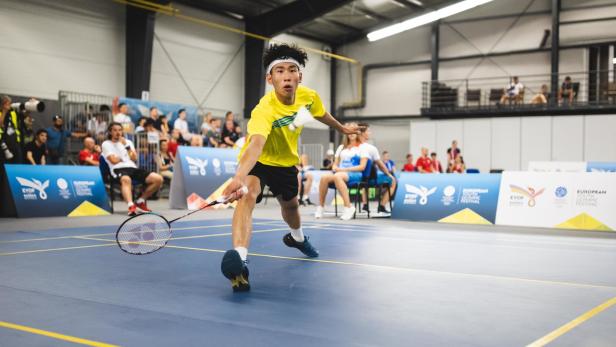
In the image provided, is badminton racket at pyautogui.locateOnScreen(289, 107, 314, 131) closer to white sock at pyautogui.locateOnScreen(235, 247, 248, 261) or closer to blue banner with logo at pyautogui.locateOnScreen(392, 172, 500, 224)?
white sock at pyautogui.locateOnScreen(235, 247, 248, 261)

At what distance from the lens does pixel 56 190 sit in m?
10.4

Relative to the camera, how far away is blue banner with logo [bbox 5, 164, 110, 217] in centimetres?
996

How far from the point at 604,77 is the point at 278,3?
45.9 feet

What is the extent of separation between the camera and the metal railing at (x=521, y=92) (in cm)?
2345

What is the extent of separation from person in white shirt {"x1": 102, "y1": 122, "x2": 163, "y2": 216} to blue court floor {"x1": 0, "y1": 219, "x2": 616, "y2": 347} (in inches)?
154

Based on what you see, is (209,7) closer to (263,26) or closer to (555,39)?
(263,26)

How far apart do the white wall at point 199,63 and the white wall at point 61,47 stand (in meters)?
1.81

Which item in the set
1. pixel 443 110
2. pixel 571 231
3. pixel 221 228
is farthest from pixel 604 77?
pixel 221 228

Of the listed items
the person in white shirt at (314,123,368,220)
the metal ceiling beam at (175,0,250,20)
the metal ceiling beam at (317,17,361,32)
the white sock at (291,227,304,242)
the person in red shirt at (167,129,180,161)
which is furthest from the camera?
the metal ceiling beam at (317,17,361,32)

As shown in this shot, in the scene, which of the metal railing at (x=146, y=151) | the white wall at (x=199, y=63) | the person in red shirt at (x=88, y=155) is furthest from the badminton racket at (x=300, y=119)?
the white wall at (x=199, y=63)

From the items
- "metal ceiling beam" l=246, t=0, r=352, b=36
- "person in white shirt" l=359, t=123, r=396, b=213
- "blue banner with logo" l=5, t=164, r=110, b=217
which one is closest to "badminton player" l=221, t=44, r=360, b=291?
"person in white shirt" l=359, t=123, r=396, b=213

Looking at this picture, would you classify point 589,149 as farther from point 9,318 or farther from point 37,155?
point 9,318

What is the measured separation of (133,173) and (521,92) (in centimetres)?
1873

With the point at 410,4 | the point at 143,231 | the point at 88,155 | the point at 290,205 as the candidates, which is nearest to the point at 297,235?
the point at 290,205
